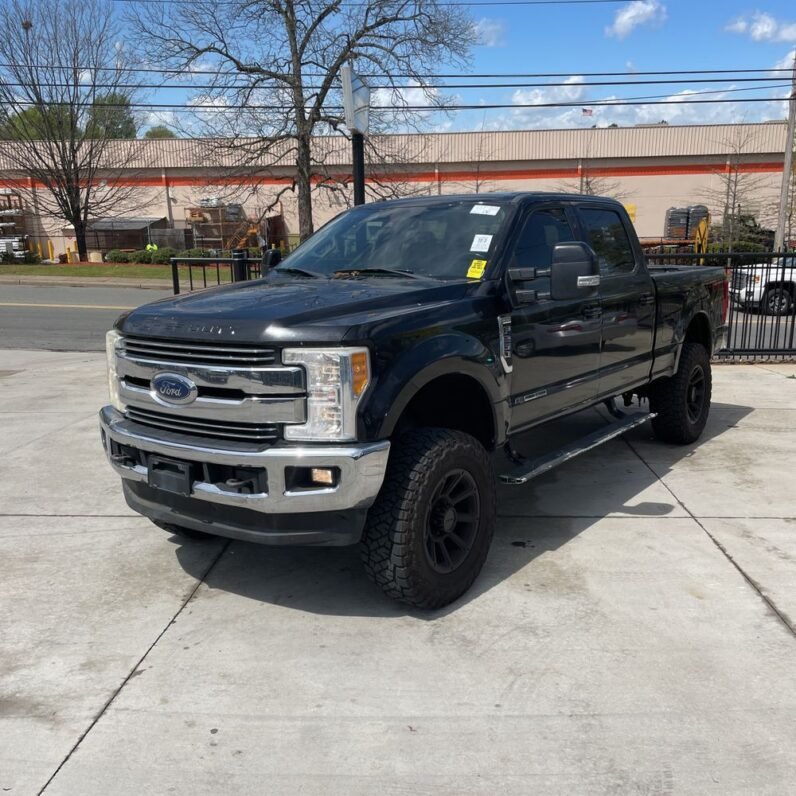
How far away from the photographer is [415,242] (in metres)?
4.48

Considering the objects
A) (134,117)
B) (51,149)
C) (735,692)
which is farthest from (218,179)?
(735,692)

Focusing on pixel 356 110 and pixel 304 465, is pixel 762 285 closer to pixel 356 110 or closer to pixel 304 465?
pixel 356 110

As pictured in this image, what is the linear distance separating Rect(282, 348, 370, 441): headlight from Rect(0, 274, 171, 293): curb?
2319 centimetres

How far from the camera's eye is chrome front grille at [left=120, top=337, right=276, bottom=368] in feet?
10.4

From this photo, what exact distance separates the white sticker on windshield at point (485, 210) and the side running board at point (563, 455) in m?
1.47

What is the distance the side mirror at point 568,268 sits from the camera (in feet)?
13.5

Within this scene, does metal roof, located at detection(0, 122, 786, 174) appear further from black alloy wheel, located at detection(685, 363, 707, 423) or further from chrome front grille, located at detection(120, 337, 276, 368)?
chrome front grille, located at detection(120, 337, 276, 368)

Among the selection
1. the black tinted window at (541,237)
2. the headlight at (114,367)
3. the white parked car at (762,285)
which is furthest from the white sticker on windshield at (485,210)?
the white parked car at (762,285)

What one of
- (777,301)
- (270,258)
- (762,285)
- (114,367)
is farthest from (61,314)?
(114,367)

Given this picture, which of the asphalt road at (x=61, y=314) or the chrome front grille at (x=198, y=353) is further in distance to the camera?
the asphalt road at (x=61, y=314)

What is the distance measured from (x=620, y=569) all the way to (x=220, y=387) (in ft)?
7.67

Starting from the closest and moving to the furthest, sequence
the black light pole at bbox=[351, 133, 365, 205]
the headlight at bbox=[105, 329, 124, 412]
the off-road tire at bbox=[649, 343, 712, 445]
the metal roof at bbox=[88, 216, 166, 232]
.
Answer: the headlight at bbox=[105, 329, 124, 412] < the off-road tire at bbox=[649, 343, 712, 445] < the black light pole at bbox=[351, 133, 365, 205] < the metal roof at bbox=[88, 216, 166, 232]

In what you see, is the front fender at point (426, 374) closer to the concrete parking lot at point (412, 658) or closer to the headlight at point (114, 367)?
the concrete parking lot at point (412, 658)

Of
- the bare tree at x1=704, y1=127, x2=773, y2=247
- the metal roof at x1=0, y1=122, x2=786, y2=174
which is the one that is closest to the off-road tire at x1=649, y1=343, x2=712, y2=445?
the metal roof at x1=0, y1=122, x2=786, y2=174
